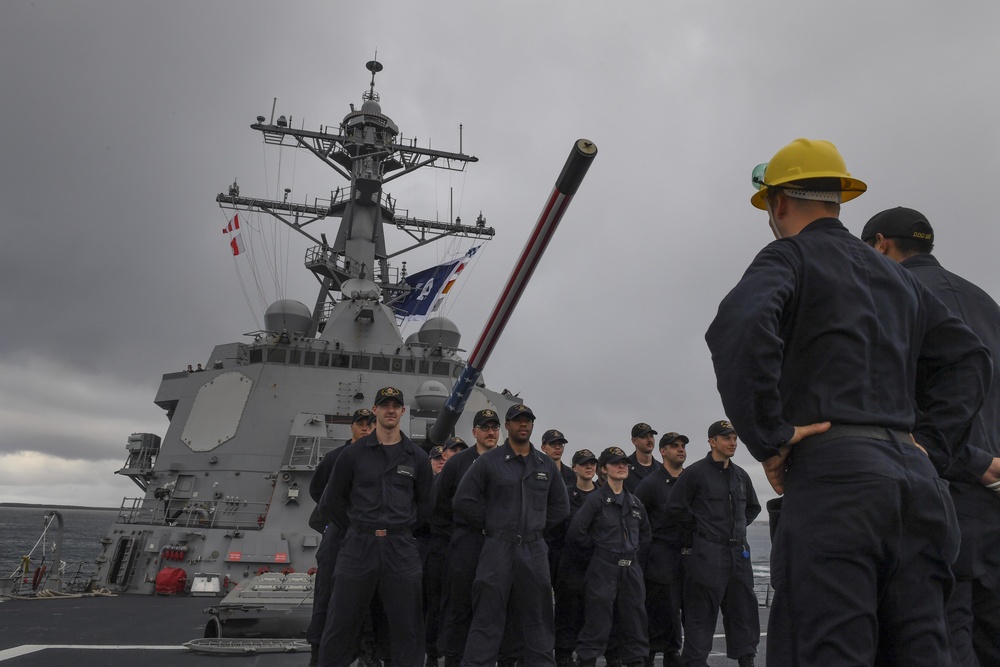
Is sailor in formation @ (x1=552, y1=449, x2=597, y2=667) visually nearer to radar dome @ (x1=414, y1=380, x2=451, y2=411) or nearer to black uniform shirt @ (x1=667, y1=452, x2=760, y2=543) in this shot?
black uniform shirt @ (x1=667, y1=452, x2=760, y2=543)

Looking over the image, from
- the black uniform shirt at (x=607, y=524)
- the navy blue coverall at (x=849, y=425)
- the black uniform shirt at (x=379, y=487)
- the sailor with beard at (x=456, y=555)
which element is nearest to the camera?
the navy blue coverall at (x=849, y=425)

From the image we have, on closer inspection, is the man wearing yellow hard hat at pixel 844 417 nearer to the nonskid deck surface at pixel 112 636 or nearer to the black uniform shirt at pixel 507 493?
the nonskid deck surface at pixel 112 636

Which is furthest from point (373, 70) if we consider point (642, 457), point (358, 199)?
point (642, 457)

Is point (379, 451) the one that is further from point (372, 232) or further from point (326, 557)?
point (372, 232)

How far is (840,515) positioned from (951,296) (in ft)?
4.77

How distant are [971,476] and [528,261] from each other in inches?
128

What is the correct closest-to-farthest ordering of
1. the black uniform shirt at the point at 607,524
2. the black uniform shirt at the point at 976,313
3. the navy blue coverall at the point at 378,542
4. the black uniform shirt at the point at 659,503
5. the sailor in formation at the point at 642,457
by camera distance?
the black uniform shirt at the point at 976,313
the navy blue coverall at the point at 378,542
the black uniform shirt at the point at 607,524
the black uniform shirt at the point at 659,503
the sailor in formation at the point at 642,457

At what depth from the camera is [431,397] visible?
12070 mm

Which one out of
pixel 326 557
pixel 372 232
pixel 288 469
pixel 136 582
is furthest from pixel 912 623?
pixel 372 232

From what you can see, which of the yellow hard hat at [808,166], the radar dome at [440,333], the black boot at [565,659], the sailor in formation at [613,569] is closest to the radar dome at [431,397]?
the radar dome at [440,333]

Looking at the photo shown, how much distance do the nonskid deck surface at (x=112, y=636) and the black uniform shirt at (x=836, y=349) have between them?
5.99ft

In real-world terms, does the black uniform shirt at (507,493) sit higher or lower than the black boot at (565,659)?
higher

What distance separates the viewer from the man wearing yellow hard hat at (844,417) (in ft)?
5.22

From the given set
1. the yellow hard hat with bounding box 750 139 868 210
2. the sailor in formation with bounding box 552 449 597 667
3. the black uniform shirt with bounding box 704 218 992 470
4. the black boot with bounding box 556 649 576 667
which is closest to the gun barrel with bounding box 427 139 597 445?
the sailor in formation with bounding box 552 449 597 667
